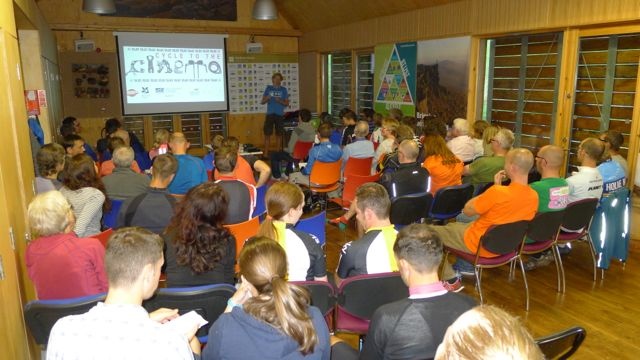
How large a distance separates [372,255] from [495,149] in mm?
3027

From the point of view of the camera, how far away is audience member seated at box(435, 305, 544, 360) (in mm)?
993

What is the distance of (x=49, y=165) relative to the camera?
3.92 m

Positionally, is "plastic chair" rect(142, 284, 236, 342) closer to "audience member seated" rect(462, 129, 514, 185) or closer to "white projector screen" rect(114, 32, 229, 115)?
"audience member seated" rect(462, 129, 514, 185)

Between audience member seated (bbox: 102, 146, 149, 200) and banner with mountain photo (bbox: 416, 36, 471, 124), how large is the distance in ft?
17.2

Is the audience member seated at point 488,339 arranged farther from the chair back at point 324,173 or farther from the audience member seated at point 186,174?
the chair back at point 324,173

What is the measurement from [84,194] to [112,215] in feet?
1.68

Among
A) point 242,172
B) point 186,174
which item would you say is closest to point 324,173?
point 242,172

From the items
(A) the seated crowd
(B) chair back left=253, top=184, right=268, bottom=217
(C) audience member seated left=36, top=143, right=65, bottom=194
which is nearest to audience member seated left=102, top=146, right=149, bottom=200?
(A) the seated crowd

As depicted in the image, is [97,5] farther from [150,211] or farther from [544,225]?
[544,225]

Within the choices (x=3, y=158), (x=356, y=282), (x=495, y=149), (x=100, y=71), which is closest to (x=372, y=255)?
(x=356, y=282)

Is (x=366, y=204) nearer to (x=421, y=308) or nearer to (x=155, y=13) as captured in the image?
(x=421, y=308)

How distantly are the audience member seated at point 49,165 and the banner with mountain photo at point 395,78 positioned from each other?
622 cm

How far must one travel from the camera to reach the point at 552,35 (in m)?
6.27

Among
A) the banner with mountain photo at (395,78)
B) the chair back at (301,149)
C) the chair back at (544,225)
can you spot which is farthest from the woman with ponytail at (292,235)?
→ the banner with mountain photo at (395,78)
